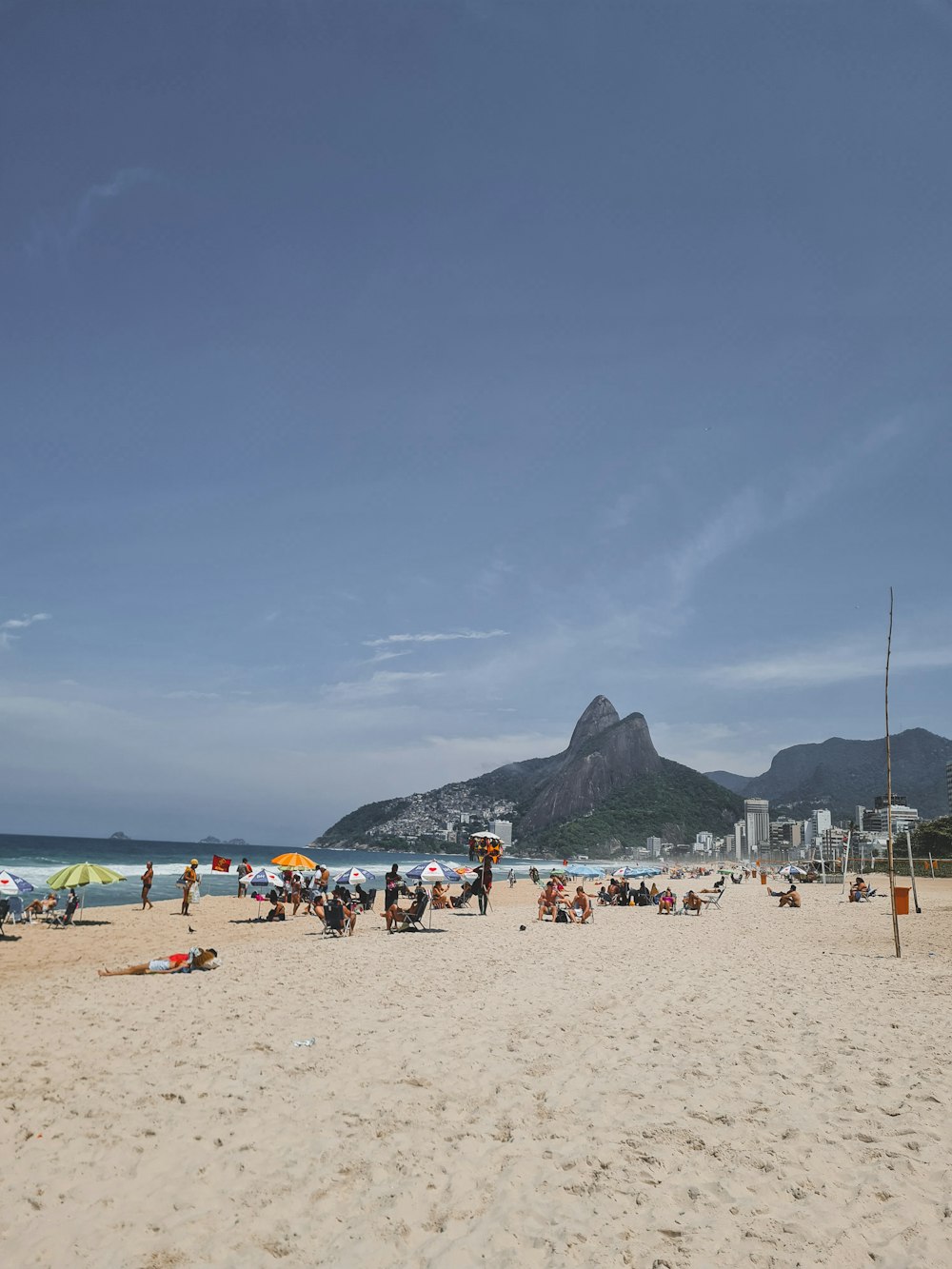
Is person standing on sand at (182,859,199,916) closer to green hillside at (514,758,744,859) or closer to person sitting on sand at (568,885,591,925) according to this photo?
person sitting on sand at (568,885,591,925)

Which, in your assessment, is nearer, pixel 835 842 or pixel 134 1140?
pixel 134 1140

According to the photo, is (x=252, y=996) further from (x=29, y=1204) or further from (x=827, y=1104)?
(x=827, y=1104)

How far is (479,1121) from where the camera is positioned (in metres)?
5.93

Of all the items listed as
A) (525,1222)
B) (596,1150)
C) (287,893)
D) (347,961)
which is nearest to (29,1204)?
(525,1222)

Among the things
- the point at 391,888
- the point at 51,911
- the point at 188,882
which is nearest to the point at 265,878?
the point at 188,882

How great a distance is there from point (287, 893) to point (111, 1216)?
24.3 meters

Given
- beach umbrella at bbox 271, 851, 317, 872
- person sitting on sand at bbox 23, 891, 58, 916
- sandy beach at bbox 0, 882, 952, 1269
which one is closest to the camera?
sandy beach at bbox 0, 882, 952, 1269

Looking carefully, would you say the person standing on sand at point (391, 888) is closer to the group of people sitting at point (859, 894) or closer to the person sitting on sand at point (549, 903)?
the person sitting on sand at point (549, 903)

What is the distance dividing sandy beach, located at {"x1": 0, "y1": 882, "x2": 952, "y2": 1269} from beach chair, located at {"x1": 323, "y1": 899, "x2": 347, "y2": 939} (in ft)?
19.4

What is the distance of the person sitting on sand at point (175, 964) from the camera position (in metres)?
12.5

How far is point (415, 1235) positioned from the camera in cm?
443

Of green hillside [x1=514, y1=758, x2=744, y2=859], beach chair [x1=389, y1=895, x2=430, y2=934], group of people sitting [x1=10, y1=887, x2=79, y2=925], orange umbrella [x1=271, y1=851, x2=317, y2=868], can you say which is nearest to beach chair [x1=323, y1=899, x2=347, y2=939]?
beach chair [x1=389, y1=895, x2=430, y2=934]

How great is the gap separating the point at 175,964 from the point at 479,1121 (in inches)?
333

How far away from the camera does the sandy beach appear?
4.40 m
